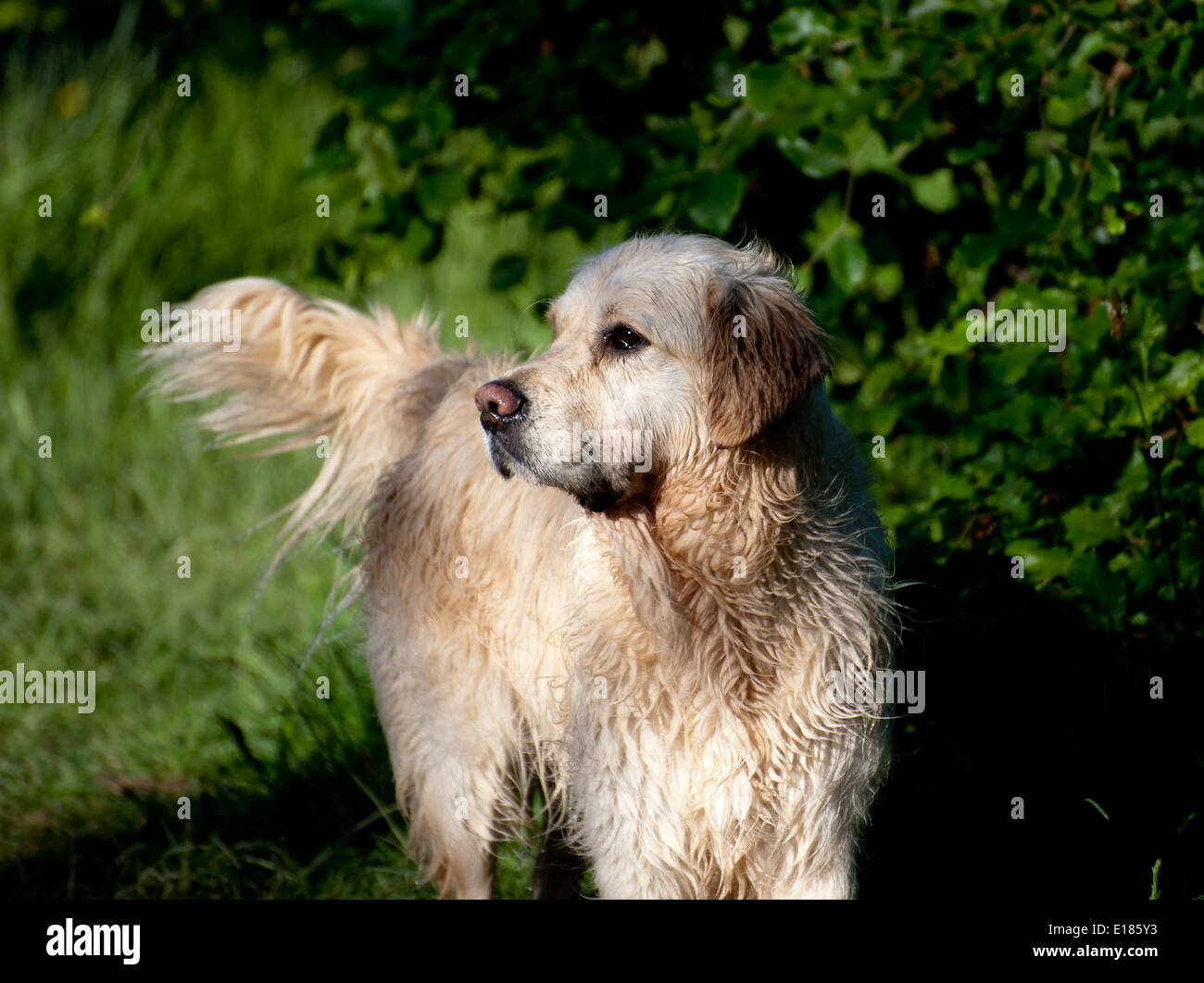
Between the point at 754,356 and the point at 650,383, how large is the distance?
0.25 meters

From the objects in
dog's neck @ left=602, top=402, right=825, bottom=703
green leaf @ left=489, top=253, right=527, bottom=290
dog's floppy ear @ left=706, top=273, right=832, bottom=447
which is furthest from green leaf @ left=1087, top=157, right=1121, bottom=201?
green leaf @ left=489, top=253, right=527, bottom=290

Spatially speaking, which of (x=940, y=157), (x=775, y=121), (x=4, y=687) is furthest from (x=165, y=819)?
(x=940, y=157)

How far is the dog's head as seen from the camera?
2896 mm

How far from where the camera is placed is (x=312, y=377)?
4.18 m

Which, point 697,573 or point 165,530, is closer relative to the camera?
point 697,573

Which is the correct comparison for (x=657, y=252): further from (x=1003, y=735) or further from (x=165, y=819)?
(x=165, y=819)

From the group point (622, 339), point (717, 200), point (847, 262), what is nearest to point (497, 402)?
point (622, 339)

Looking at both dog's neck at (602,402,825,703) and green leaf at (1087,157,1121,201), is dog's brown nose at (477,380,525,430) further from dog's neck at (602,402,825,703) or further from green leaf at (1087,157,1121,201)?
green leaf at (1087,157,1121,201)

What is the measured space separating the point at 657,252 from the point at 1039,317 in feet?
4.85

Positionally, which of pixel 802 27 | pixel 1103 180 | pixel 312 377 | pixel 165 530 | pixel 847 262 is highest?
pixel 802 27

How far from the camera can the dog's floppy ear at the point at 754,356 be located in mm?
2850

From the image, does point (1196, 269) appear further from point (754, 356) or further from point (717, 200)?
point (754, 356)

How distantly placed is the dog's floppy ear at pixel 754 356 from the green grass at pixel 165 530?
187 centimetres

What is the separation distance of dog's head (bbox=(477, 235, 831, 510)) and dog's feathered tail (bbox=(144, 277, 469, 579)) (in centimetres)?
118
